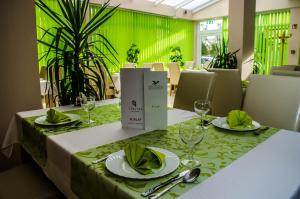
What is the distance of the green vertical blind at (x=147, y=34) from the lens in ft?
25.1

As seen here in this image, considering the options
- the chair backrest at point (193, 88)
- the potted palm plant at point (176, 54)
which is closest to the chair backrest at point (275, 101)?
the chair backrest at point (193, 88)

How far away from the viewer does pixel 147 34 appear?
8672 millimetres

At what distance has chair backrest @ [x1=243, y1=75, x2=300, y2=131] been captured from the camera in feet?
5.50

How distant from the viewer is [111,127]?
141 centimetres

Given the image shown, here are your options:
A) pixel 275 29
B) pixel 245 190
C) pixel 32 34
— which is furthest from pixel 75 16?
pixel 275 29

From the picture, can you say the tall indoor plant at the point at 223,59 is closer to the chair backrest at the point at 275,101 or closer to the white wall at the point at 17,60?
the chair backrest at the point at 275,101

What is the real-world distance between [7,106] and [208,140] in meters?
2.05

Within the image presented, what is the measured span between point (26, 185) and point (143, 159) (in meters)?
0.86

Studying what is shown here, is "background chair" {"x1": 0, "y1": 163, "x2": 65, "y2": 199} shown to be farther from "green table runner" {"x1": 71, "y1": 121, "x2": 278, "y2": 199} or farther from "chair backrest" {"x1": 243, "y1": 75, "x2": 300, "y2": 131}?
"chair backrest" {"x1": 243, "y1": 75, "x2": 300, "y2": 131}

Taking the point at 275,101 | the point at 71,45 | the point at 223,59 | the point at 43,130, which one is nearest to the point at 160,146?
the point at 43,130

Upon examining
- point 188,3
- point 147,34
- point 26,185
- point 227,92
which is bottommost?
point 26,185

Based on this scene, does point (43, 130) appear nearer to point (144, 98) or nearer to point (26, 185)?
point (26, 185)

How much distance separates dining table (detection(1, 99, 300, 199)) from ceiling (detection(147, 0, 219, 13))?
7.50 metres

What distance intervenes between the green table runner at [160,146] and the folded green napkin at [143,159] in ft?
0.19
